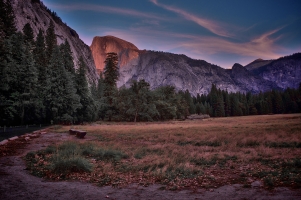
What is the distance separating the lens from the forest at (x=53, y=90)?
32.5 meters

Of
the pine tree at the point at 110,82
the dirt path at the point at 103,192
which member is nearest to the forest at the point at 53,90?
the pine tree at the point at 110,82

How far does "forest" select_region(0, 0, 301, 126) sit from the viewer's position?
1280 inches

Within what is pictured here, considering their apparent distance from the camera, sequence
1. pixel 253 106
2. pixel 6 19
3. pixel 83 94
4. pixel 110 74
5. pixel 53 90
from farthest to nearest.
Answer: pixel 253 106 → pixel 110 74 → pixel 83 94 → pixel 6 19 → pixel 53 90

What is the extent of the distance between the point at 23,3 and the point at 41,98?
75805 millimetres

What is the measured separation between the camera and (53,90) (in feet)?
130

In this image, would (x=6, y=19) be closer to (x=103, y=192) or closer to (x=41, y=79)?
(x=41, y=79)

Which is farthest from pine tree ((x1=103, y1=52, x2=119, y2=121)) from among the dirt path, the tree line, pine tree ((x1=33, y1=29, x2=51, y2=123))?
the tree line

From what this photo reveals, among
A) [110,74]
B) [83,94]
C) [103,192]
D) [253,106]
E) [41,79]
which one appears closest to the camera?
[103,192]

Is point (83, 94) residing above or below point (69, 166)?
above

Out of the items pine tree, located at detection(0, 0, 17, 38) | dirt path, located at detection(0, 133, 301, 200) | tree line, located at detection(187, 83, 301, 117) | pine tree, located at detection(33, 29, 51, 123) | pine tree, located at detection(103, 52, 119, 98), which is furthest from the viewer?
tree line, located at detection(187, 83, 301, 117)

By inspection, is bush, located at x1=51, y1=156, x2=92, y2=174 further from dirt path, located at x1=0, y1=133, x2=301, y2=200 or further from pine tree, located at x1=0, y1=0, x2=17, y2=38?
pine tree, located at x1=0, y1=0, x2=17, y2=38

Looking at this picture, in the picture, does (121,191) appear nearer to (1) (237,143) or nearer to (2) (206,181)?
(2) (206,181)

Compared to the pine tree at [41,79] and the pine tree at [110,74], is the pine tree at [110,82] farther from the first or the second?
the pine tree at [41,79]

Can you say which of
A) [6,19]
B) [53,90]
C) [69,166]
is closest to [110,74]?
[53,90]
